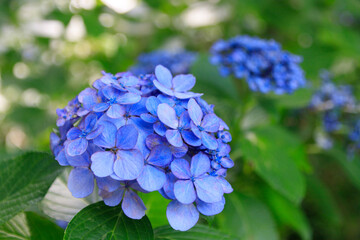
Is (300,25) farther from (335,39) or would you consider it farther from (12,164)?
(12,164)

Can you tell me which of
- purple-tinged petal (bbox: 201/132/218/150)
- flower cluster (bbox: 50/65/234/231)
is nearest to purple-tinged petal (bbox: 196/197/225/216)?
flower cluster (bbox: 50/65/234/231)

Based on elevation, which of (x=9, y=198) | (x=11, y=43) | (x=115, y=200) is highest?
(x=115, y=200)

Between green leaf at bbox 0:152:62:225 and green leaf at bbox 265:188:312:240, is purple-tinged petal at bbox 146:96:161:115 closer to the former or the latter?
green leaf at bbox 0:152:62:225

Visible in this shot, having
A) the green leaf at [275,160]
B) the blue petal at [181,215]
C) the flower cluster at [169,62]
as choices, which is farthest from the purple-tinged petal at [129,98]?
the flower cluster at [169,62]

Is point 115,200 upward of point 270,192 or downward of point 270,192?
upward

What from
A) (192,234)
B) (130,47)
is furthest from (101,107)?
(130,47)

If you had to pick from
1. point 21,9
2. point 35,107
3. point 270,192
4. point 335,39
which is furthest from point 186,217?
point 21,9
